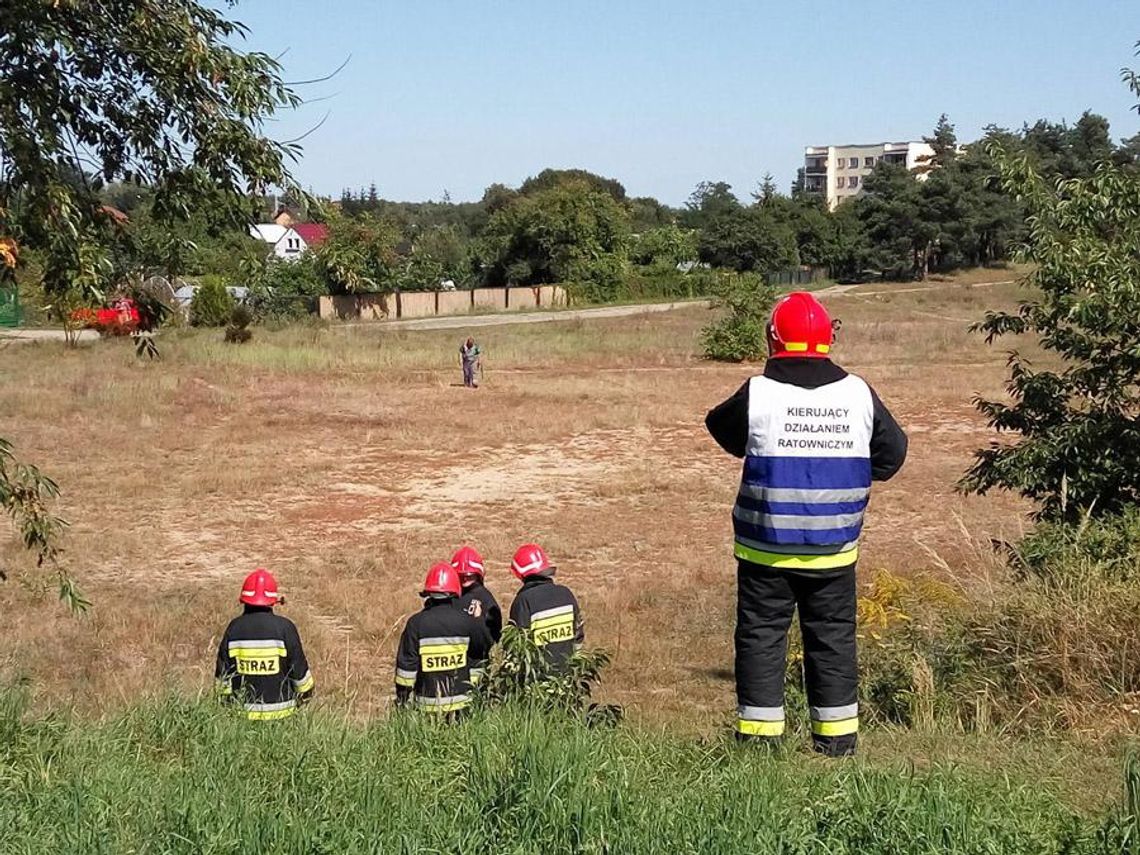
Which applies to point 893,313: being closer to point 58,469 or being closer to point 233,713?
point 58,469

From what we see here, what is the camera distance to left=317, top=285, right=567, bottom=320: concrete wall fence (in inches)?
2402

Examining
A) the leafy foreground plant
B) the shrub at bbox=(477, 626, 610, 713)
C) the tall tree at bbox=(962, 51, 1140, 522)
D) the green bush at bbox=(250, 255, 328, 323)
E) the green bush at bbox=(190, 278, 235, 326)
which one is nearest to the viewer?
the leafy foreground plant

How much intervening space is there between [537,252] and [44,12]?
68.1 m

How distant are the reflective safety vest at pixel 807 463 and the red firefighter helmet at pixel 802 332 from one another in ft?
0.49

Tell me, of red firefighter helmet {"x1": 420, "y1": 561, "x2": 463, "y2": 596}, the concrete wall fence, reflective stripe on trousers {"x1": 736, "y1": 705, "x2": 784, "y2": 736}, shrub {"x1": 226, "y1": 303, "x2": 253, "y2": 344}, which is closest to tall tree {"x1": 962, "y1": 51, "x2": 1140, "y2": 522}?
red firefighter helmet {"x1": 420, "y1": 561, "x2": 463, "y2": 596}

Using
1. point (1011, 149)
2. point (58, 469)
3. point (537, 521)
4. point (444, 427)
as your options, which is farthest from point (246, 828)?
point (444, 427)

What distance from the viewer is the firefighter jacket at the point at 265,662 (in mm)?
7156

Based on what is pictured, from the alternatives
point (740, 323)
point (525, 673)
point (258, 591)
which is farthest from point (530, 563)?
point (740, 323)

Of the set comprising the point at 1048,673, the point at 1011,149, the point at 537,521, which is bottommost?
the point at 537,521

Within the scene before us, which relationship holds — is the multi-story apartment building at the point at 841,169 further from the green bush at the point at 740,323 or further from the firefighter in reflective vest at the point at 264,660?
the firefighter in reflective vest at the point at 264,660

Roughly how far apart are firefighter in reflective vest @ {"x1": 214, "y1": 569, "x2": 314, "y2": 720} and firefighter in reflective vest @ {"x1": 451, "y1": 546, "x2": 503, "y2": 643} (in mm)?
1015

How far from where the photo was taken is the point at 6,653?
1062cm

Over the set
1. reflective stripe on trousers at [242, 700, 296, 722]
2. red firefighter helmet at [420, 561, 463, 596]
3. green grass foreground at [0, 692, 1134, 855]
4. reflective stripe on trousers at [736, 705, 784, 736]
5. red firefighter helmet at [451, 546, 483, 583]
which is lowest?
reflective stripe on trousers at [242, 700, 296, 722]

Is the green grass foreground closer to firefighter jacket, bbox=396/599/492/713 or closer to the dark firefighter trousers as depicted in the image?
the dark firefighter trousers
